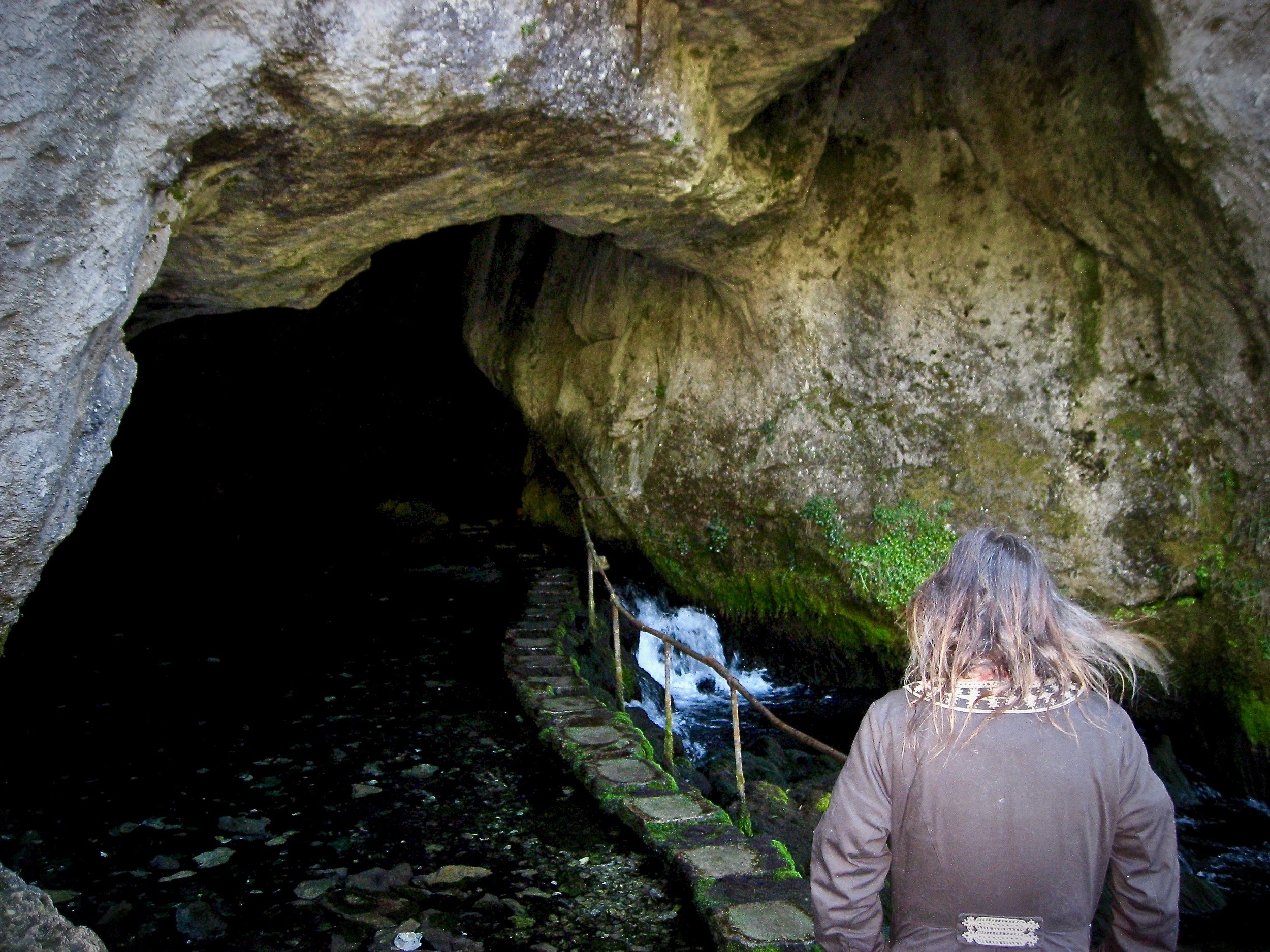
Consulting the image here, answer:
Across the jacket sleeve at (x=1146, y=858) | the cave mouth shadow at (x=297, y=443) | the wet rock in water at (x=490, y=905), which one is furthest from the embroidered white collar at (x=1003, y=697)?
the cave mouth shadow at (x=297, y=443)

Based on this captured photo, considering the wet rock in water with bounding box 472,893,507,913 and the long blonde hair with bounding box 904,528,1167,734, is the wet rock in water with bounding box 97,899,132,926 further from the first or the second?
the long blonde hair with bounding box 904,528,1167,734

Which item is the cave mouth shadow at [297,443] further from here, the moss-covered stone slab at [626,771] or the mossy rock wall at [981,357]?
the moss-covered stone slab at [626,771]

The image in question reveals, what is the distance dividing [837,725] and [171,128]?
21.9 feet

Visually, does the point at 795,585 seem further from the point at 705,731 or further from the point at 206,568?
the point at 206,568

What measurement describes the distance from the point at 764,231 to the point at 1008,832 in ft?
21.1

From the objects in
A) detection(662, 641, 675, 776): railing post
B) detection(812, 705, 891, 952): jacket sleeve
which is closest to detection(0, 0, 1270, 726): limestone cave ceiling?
detection(662, 641, 675, 776): railing post

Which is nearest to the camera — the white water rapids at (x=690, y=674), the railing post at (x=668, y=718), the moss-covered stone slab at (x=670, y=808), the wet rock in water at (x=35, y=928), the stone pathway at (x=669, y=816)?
the wet rock in water at (x=35, y=928)

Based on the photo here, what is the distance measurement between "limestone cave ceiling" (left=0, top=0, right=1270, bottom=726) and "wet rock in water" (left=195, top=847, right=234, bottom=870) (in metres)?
1.55

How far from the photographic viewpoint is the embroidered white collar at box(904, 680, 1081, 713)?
86.1 inches

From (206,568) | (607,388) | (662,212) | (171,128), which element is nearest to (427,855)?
(171,128)

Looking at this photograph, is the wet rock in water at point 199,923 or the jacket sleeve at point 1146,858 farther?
the wet rock in water at point 199,923

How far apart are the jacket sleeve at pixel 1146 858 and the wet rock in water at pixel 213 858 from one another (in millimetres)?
4142

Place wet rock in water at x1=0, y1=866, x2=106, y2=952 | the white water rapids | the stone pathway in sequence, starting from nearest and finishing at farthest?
wet rock in water at x1=0, y1=866, x2=106, y2=952, the stone pathway, the white water rapids

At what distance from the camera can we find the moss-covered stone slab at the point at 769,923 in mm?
3947
